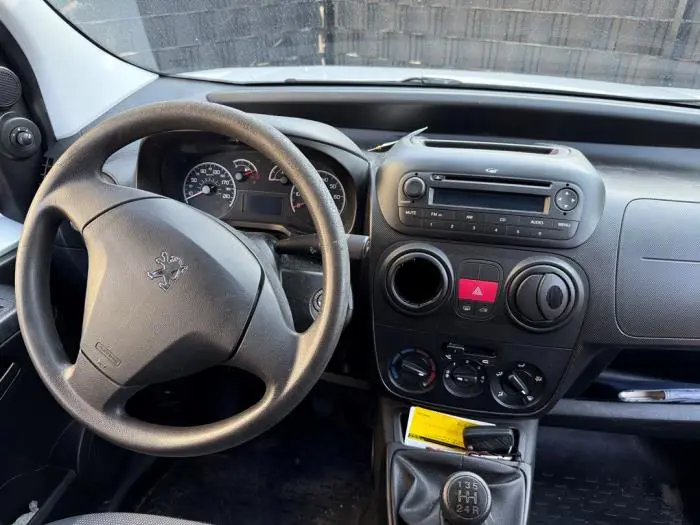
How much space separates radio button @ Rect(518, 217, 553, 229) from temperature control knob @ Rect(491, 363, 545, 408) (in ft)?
0.98

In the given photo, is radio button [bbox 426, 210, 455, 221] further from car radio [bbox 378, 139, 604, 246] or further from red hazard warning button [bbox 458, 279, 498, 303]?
red hazard warning button [bbox 458, 279, 498, 303]

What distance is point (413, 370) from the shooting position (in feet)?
4.37

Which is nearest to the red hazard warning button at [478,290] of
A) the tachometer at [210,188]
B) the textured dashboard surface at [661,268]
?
the textured dashboard surface at [661,268]

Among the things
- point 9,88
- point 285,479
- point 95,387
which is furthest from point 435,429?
point 9,88

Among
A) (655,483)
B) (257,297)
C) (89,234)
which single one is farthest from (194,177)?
(655,483)

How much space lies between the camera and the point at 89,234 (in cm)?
95

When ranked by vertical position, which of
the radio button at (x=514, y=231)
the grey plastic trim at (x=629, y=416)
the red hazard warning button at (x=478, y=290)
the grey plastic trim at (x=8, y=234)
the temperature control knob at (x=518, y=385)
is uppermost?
the radio button at (x=514, y=231)

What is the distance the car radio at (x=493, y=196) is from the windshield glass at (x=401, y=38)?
0.46 metres

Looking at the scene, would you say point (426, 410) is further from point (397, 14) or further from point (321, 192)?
point (397, 14)

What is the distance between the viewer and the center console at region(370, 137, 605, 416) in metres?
1.17

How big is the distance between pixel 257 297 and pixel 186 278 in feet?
0.34

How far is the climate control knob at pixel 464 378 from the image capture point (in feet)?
4.28

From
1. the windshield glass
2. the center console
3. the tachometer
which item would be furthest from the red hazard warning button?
the windshield glass

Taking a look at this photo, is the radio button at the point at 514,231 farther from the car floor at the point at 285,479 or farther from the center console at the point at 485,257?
the car floor at the point at 285,479
